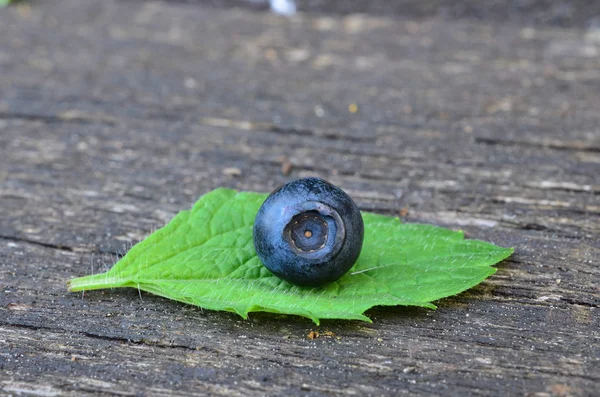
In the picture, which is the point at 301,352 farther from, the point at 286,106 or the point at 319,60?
the point at 319,60

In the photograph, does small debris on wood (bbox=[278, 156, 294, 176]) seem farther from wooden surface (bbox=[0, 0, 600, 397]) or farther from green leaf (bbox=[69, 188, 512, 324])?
green leaf (bbox=[69, 188, 512, 324])

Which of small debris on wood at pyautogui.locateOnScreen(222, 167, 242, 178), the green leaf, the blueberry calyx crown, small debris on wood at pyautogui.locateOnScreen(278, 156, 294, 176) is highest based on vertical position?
small debris on wood at pyautogui.locateOnScreen(278, 156, 294, 176)

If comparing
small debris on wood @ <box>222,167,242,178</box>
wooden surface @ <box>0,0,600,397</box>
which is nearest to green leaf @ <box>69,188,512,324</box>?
wooden surface @ <box>0,0,600,397</box>

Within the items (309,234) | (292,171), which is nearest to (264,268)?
(309,234)

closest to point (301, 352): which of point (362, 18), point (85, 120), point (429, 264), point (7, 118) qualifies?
point (429, 264)

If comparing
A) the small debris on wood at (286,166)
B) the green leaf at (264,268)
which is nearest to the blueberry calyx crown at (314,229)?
the green leaf at (264,268)

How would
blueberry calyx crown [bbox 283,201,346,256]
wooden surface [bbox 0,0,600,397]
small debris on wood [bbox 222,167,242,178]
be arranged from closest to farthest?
wooden surface [bbox 0,0,600,397] → blueberry calyx crown [bbox 283,201,346,256] → small debris on wood [bbox 222,167,242,178]

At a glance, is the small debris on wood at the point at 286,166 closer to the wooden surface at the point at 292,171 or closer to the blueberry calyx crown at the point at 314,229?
the wooden surface at the point at 292,171
